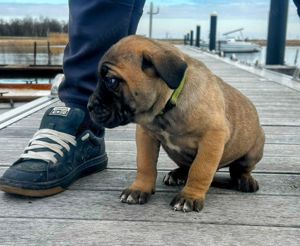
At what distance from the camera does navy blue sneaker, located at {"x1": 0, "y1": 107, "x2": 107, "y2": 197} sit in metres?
1.98

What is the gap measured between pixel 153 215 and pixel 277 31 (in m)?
9.54

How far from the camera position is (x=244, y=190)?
2096 mm

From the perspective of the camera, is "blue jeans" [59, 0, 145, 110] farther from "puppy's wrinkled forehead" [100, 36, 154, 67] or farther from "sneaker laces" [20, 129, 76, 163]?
"puppy's wrinkled forehead" [100, 36, 154, 67]

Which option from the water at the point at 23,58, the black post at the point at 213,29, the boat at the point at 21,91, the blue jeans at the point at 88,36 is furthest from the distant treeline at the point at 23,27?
the blue jeans at the point at 88,36

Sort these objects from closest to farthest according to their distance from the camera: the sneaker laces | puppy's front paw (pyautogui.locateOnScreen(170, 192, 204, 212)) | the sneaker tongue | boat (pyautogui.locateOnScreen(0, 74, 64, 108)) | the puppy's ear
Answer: the puppy's ear, puppy's front paw (pyautogui.locateOnScreen(170, 192, 204, 212)), the sneaker laces, the sneaker tongue, boat (pyautogui.locateOnScreen(0, 74, 64, 108))

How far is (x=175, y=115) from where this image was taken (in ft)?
6.15

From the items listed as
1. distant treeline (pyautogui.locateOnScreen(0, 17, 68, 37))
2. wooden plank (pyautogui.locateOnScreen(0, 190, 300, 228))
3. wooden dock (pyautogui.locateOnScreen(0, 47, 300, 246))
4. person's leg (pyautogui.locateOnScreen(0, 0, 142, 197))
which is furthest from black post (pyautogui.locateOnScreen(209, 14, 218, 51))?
distant treeline (pyautogui.locateOnScreen(0, 17, 68, 37))

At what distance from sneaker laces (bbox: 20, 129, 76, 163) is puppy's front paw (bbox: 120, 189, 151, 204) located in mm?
316

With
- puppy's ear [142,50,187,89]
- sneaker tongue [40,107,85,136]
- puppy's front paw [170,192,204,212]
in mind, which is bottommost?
puppy's front paw [170,192,204,212]

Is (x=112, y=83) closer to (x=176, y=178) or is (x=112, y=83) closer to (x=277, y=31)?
(x=176, y=178)

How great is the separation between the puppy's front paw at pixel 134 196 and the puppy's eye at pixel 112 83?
0.41 meters

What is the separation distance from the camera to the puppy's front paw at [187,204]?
6.07 ft

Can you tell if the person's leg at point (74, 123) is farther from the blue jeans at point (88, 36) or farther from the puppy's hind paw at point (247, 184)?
the puppy's hind paw at point (247, 184)

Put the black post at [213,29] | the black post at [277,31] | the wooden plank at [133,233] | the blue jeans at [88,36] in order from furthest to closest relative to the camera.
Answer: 1. the black post at [213,29]
2. the black post at [277,31]
3. the blue jeans at [88,36]
4. the wooden plank at [133,233]
